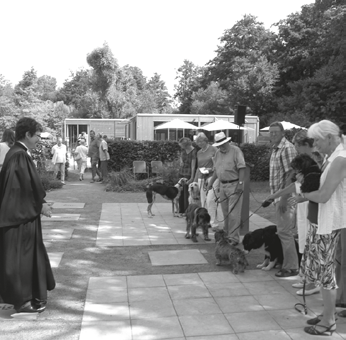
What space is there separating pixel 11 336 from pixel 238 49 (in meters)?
44.6

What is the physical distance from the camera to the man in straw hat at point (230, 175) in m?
6.35

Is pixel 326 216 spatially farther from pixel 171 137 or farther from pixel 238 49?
pixel 238 49

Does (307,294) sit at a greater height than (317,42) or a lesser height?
lesser

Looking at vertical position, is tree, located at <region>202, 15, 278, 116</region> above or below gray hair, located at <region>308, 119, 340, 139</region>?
above

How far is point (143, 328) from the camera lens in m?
3.79

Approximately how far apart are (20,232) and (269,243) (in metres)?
3.14

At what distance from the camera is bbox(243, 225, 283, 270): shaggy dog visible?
543cm

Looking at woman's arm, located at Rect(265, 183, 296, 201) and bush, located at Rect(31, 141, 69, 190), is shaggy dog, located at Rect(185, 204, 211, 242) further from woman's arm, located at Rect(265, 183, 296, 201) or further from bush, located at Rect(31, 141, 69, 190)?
bush, located at Rect(31, 141, 69, 190)

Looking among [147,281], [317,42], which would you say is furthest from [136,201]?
[317,42]

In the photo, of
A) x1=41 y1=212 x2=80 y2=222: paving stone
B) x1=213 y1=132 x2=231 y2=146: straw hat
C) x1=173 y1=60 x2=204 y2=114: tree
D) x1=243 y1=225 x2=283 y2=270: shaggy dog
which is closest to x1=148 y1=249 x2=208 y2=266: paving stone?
x1=243 y1=225 x2=283 y2=270: shaggy dog

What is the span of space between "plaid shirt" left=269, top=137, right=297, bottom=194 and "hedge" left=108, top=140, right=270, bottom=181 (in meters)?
11.3

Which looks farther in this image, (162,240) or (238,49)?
(238,49)

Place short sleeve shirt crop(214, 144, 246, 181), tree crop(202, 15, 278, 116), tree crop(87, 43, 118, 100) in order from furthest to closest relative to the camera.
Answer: tree crop(202, 15, 278, 116)
tree crop(87, 43, 118, 100)
short sleeve shirt crop(214, 144, 246, 181)

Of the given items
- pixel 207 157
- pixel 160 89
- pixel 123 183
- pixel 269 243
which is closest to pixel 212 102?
pixel 123 183
